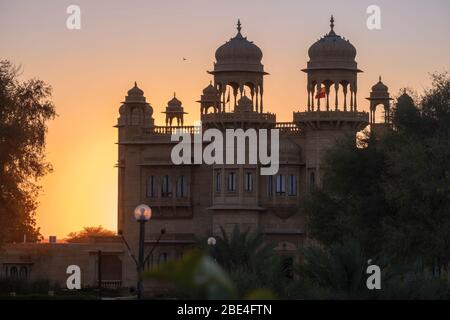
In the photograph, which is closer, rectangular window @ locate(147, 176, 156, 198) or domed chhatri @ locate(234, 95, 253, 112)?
domed chhatri @ locate(234, 95, 253, 112)

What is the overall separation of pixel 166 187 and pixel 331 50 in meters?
10.8

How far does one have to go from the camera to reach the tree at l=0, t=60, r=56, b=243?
5478cm

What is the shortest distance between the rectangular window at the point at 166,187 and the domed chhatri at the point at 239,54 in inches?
255

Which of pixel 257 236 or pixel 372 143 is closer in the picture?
pixel 257 236

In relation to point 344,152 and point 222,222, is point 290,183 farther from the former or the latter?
point 344,152

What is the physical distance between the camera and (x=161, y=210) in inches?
3364

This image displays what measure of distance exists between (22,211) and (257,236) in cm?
1024

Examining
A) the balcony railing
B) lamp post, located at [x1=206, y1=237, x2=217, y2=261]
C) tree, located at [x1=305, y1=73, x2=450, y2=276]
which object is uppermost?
tree, located at [x1=305, y1=73, x2=450, y2=276]

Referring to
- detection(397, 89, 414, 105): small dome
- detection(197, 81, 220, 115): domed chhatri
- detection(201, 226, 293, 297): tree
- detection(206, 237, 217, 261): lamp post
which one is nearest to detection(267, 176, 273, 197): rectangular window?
detection(197, 81, 220, 115): domed chhatri

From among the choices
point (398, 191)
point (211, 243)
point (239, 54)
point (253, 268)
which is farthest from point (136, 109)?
point (253, 268)

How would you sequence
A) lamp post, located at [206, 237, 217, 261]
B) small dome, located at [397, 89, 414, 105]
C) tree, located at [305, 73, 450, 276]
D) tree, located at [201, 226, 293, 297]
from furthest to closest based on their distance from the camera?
small dome, located at [397, 89, 414, 105], tree, located at [305, 73, 450, 276], lamp post, located at [206, 237, 217, 261], tree, located at [201, 226, 293, 297]

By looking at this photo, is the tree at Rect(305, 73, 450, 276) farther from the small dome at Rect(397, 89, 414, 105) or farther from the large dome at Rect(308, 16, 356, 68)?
the large dome at Rect(308, 16, 356, 68)

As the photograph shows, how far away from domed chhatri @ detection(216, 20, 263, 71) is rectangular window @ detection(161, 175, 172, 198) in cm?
647

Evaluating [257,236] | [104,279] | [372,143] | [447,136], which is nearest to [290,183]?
[104,279]
